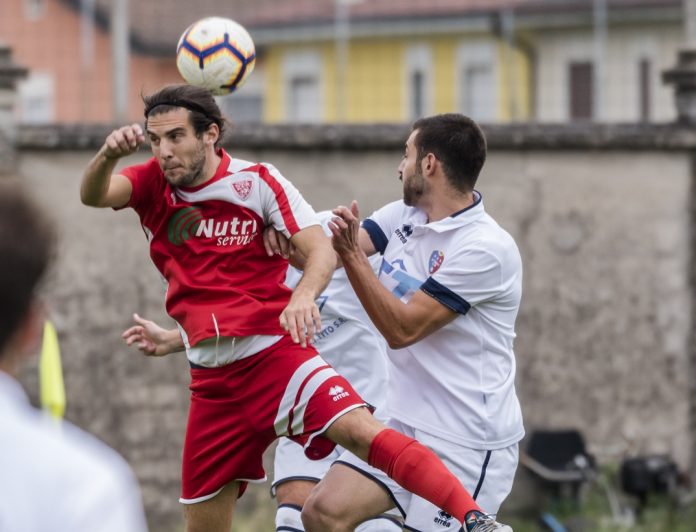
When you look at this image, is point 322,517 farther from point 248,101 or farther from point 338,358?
point 248,101

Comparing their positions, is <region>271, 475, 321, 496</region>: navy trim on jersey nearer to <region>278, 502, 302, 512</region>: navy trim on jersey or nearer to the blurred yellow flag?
<region>278, 502, 302, 512</region>: navy trim on jersey

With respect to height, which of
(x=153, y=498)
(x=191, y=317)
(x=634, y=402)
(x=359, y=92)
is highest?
(x=359, y=92)

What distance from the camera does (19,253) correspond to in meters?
2.01

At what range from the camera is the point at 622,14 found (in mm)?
19031

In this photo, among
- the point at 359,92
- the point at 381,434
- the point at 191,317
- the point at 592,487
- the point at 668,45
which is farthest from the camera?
the point at 668,45

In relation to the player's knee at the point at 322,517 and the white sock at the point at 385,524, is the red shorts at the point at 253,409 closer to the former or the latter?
the player's knee at the point at 322,517

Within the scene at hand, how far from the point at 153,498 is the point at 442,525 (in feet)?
14.9

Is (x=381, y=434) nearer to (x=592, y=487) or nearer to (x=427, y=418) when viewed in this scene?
(x=427, y=418)

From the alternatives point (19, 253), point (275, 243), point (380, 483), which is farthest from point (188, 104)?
point (19, 253)

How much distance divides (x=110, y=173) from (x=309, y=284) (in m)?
0.85

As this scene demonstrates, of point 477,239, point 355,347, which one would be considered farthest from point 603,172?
point 477,239

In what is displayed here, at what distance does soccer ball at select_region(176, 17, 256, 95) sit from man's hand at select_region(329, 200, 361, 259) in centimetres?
91

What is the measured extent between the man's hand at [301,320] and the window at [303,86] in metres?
16.3

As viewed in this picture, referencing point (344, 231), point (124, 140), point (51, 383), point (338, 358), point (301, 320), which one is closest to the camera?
point (51, 383)
